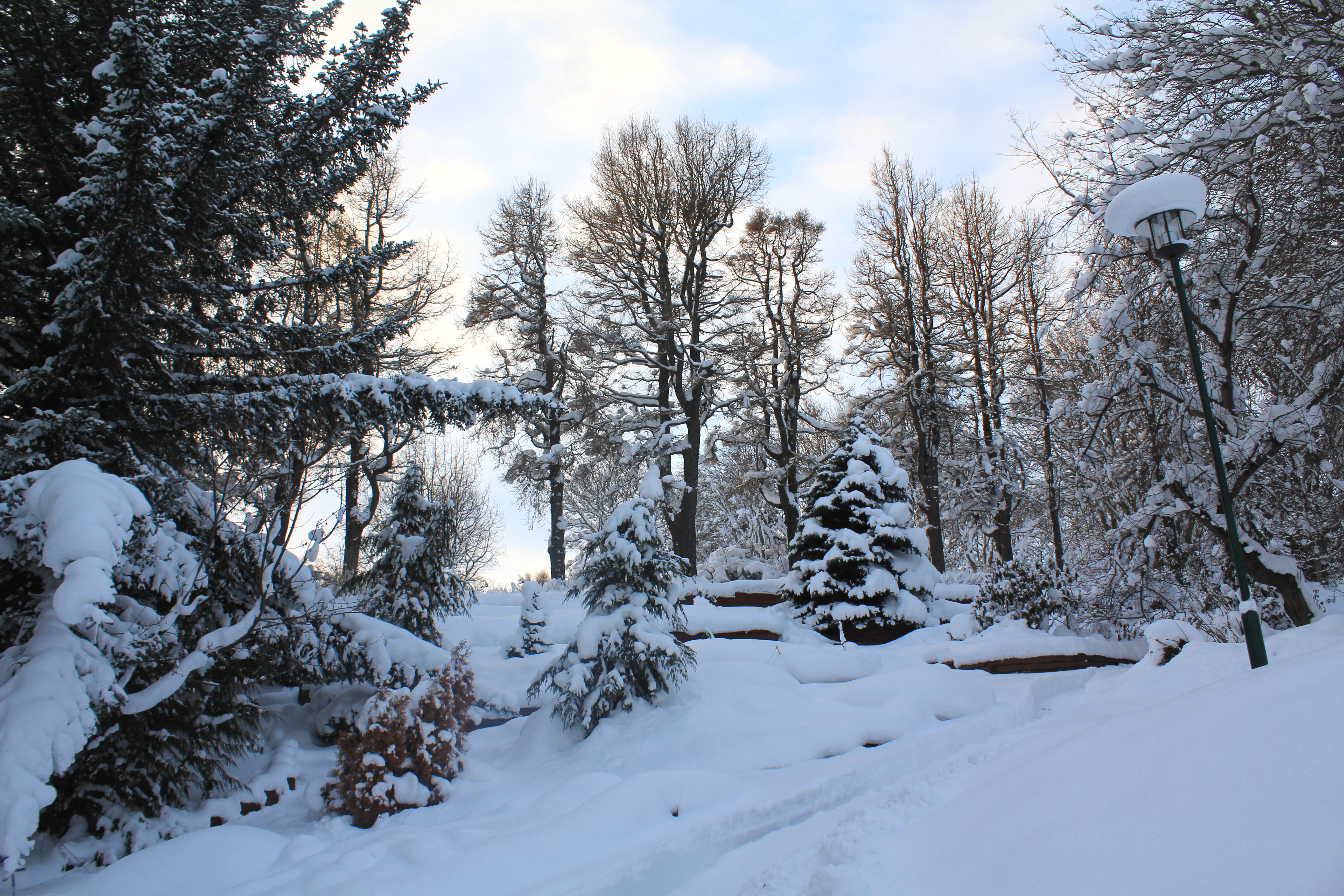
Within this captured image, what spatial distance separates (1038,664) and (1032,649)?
0.20 m

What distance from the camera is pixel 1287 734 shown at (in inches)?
87.1

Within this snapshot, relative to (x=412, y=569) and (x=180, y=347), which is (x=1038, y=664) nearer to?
(x=412, y=569)

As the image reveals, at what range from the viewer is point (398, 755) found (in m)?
4.93

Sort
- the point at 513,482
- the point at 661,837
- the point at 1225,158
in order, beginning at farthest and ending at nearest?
the point at 513,482
the point at 1225,158
the point at 661,837

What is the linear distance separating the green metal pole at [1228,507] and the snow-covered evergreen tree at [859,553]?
5332mm

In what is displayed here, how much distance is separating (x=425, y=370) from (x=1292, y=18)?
13.8 m

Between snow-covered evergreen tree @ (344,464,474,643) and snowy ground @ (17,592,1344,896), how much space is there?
1.25 meters


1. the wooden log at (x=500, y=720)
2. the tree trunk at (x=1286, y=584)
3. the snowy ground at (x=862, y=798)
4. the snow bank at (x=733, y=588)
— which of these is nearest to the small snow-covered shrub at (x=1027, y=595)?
the snowy ground at (x=862, y=798)

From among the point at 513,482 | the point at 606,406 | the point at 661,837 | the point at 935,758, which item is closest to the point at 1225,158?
the point at 935,758

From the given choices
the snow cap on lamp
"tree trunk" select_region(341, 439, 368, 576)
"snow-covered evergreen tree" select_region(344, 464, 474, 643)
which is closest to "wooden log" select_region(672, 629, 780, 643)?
"snow-covered evergreen tree" select_region(344, 464, 474, 643)

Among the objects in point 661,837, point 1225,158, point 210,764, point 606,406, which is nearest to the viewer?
point 661,837

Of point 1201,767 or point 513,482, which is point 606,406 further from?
point 1201,767

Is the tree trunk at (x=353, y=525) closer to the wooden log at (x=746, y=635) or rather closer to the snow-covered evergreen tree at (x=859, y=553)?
the wooden log at (x=746, y=635)

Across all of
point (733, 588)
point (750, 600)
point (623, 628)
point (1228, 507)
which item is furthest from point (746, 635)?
point (1228, 507)
